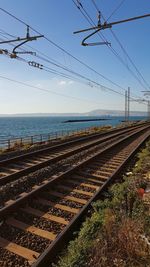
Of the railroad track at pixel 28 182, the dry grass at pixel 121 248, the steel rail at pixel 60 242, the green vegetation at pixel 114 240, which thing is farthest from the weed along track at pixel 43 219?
the dry grass at pixel 121 248

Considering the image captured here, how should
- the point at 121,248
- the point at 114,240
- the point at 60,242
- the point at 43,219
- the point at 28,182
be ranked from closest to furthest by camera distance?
the point at 121,248
the point at 114,240
the point at 60,242
the point at 43,219
the point at 28,182

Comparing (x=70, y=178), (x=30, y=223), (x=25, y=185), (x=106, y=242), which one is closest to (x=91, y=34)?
(x=70, y=178)

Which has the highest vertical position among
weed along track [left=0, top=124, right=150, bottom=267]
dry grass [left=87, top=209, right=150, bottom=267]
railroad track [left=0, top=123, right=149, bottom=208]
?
dry grass [left=87, top=209, right=150, bottom=267]

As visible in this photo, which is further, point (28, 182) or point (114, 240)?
point (28, 182)

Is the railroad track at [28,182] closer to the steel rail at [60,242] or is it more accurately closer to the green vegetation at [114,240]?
the steel rail at [60,242]

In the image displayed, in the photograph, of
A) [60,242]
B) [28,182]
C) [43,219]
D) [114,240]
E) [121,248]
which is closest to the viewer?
[121,248]

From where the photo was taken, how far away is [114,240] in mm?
4707

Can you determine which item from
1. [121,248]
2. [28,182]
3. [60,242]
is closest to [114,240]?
[121,248]

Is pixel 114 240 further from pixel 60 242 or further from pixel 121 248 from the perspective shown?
pixel 60 242

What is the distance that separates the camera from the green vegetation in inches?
165

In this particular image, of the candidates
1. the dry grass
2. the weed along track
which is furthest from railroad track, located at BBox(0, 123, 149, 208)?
the dry grass

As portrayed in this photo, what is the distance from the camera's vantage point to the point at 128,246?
439 centimetres

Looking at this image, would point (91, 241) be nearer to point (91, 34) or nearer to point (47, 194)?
point (47, 194)

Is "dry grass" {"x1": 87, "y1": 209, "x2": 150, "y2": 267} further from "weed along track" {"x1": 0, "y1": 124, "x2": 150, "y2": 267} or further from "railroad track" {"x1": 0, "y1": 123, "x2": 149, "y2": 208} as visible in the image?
"railroad track" {"x1": 0, "y1": 123, "x2": 149, "y2": 208}
